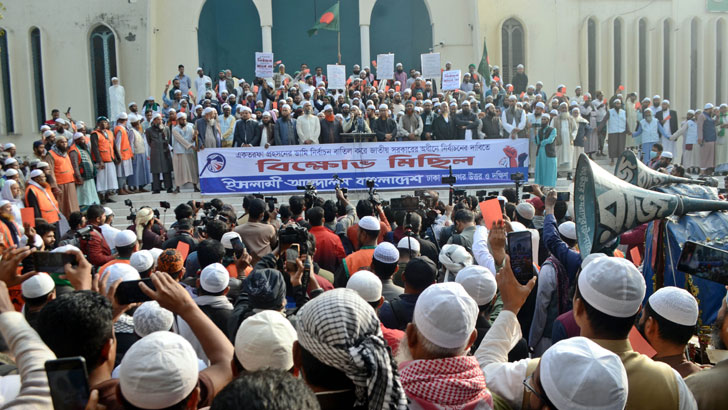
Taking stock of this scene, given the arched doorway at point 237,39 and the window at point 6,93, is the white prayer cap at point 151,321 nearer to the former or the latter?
the window at point 6,93

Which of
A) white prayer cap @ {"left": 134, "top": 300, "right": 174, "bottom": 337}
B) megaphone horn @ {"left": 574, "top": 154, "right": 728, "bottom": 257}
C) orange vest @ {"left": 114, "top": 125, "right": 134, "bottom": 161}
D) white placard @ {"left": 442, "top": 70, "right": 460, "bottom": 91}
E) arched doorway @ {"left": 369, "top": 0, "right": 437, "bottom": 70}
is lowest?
white prayer cap @ {"left": 134, "top": 300, "right": 174, "bottom": 337}

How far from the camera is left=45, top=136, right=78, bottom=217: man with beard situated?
472 inches

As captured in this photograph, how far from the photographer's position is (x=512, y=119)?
1514 centimetres

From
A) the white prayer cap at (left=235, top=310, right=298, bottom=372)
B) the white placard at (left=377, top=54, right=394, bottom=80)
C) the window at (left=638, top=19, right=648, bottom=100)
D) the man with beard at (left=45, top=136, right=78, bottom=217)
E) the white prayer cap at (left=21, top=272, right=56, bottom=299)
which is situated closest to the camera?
the white prayer cap at (left=235, top=310, right=298, bottom=372)

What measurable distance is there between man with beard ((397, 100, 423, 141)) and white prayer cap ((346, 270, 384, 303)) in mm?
11032

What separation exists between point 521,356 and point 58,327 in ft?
8.08

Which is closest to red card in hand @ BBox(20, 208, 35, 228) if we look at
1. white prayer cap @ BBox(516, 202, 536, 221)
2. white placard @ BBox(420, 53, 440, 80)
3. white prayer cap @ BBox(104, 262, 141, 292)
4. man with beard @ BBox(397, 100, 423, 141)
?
white prayer cap @ BBox(104, 262, 141, 292)

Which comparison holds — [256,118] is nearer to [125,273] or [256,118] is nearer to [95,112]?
[95,112]

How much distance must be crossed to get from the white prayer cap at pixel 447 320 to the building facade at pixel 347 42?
20.1m

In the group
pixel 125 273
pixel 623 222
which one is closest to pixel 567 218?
pixel 623 222

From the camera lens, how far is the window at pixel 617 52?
23000 millimetres

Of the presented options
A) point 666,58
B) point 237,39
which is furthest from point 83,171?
point 666,58

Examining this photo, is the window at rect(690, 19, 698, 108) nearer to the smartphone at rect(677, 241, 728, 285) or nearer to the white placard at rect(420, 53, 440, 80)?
the white placard at rect(420, 53, 440, 80)

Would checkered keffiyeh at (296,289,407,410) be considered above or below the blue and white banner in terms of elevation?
below
